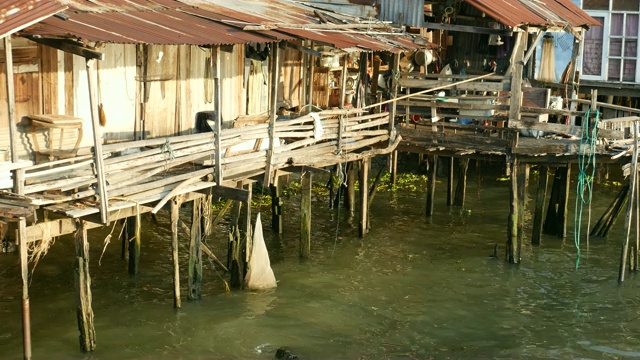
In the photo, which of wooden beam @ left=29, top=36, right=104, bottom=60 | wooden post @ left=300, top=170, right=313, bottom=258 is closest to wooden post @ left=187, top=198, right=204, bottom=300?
wooden post @ left=300, top=170, right=313, bottom=258

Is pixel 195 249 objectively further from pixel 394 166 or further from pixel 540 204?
pixel 394 166

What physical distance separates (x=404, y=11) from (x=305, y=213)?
5128 mm

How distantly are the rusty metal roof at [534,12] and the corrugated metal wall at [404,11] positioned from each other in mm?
1676

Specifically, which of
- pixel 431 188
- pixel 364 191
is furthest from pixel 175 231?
pixel 431 188

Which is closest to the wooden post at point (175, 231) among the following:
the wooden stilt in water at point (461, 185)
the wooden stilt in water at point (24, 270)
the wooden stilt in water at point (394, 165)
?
the wooden stilt in water at point (24, 270)

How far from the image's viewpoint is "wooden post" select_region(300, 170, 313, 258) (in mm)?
18641

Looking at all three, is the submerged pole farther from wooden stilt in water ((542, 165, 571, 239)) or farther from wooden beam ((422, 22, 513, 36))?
wooden stilt in water ((542, 165, 571, 239))

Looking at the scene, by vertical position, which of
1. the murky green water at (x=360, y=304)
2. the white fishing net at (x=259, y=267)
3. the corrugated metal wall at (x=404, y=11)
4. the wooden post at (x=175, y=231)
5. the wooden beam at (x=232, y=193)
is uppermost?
the corrugated metal wall at (x=404, y=11)

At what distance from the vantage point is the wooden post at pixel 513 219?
1914cm

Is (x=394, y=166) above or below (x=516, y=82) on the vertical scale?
below

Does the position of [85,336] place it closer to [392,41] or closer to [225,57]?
[225,57]

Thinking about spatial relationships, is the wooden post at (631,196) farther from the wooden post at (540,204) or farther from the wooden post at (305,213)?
the wooden post at (305,213)

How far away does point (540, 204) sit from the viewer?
66.5 ft

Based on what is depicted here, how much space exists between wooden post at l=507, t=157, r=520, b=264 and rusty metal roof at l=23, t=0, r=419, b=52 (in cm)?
321
